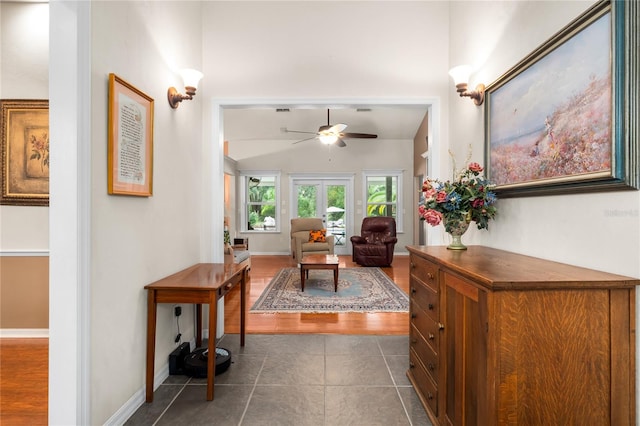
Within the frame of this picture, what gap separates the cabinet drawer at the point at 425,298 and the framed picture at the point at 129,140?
1.86 metres

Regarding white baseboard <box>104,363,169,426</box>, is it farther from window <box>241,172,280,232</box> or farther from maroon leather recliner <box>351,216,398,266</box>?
window <box>241,172,280,232</box>

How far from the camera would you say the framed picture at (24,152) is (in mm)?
2941

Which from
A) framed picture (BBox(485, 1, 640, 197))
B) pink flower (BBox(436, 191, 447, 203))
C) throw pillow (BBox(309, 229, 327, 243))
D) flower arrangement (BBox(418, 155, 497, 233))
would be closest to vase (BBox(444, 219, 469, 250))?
flower arrangement (BBox(418, 155, 497, 233))

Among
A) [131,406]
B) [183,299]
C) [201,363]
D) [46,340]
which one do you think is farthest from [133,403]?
[46,340]

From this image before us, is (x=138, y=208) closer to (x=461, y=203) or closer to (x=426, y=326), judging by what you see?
(x=426, y=326)

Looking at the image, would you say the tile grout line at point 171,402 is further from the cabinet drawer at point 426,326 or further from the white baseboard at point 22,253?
the white baseboard at point 22,253

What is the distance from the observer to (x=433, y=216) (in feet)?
6.75

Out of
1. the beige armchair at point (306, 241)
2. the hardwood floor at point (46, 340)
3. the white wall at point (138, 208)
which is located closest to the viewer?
the white wall at point (138, 208)

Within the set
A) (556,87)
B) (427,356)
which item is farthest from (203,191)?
(556,87)

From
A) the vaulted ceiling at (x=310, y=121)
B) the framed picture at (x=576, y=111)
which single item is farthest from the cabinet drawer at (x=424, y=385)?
the vaulted ceiling at (x=310, y=121)

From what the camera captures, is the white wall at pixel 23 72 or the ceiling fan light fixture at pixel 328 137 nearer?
the white wall at pixel 23 72

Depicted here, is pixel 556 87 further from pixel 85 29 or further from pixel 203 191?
pixel 203 191

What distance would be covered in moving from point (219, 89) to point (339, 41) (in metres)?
1.28

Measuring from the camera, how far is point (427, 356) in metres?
1.93
